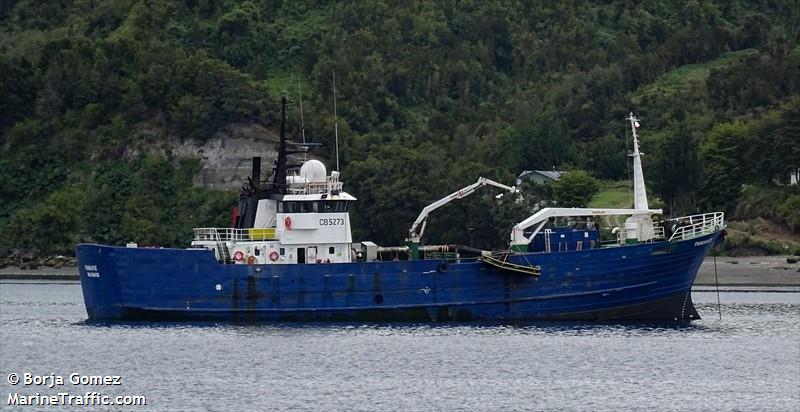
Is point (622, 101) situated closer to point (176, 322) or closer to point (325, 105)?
point (325, 105)

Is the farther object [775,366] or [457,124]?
[457,124]

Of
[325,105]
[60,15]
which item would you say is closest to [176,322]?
[325,105]

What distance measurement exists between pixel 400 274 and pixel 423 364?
8.48 metres

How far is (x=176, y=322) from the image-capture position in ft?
182

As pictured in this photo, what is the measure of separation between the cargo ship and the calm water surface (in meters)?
1.01

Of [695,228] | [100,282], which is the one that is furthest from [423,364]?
[100,282]

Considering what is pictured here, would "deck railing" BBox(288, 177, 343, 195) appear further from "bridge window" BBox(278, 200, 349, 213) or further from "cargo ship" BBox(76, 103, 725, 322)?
"bridge window" BBox(278, 200, 349, 213)

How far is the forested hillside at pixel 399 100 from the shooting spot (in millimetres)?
91188

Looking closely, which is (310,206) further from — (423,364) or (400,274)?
(423,364)

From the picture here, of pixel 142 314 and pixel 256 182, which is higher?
pixel 256 182

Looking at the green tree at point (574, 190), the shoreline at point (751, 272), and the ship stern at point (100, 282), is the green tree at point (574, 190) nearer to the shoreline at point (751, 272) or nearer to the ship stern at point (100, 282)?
the shoreline at point (751, 272)

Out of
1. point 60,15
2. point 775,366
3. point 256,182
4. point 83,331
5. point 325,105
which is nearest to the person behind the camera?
point 775,366

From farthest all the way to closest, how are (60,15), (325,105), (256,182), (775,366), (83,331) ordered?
1. (60,15)
2. (325,105)
3. (256,182)
4. (83,331)
5. (775,366)

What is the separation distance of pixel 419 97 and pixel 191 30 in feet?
61.7
